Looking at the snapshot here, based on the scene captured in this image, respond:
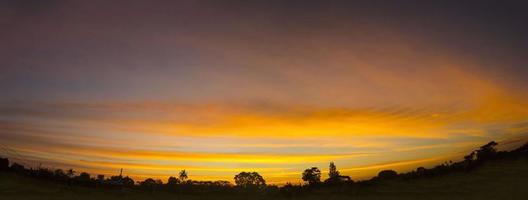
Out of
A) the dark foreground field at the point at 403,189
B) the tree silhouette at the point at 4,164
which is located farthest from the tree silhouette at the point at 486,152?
the tree silhouette at the point at 4,164

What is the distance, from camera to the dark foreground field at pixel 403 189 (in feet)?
89.7

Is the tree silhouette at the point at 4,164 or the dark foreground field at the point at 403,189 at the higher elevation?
the tree silhouette at the point at 4,164

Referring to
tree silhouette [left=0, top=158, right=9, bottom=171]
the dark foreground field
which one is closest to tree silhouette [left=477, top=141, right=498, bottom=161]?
the dark foreground field

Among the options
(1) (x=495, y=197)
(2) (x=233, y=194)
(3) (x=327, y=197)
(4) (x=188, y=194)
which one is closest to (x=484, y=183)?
(1) (x=495, y=197)

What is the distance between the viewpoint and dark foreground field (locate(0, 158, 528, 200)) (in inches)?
1077

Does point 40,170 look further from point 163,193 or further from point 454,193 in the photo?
point 454,193

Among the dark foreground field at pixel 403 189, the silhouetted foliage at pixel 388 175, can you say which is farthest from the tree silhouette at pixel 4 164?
the silhouetted foliage at pixel 388 175

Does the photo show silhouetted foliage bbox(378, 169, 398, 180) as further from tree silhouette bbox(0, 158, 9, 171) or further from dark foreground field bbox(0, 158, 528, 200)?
tree silhouette bbox(0, 158, 9, 171)

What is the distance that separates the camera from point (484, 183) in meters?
28.2

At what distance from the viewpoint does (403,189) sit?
2902cm

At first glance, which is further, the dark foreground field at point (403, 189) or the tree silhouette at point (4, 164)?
the tree silhouette at point (4, 164)

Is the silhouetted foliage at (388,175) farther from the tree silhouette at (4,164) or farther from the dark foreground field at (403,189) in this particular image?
the tree silhouette at (4,164)

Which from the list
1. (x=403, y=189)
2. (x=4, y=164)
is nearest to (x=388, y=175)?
(x=403, y=189)

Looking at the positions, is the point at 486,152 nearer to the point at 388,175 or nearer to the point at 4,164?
the point at 388,175
